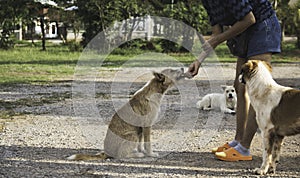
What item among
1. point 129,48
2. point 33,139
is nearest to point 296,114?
point 33,139

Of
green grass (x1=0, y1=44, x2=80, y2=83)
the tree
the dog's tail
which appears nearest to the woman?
the dog's tail

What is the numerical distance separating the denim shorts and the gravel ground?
1153 millimetres

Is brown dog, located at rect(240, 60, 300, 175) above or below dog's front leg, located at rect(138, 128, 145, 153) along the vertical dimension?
above

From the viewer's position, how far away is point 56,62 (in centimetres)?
1736

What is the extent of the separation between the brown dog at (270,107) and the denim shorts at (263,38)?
206mm

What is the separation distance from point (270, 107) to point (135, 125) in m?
1.46

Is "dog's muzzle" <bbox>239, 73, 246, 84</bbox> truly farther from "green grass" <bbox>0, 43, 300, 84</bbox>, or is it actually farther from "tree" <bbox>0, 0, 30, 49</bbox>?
"tree" <bbox>0, 0, 30, 49</bbox>

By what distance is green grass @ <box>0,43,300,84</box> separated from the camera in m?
13.4

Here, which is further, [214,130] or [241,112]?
[214,130]

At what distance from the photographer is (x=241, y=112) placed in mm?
5398

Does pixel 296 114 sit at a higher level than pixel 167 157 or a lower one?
higher

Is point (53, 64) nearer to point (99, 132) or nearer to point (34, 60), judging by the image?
point (34, 60)

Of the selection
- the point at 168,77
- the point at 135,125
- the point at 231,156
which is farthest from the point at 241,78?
the point at 135,125

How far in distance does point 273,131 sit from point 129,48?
1713 cm
